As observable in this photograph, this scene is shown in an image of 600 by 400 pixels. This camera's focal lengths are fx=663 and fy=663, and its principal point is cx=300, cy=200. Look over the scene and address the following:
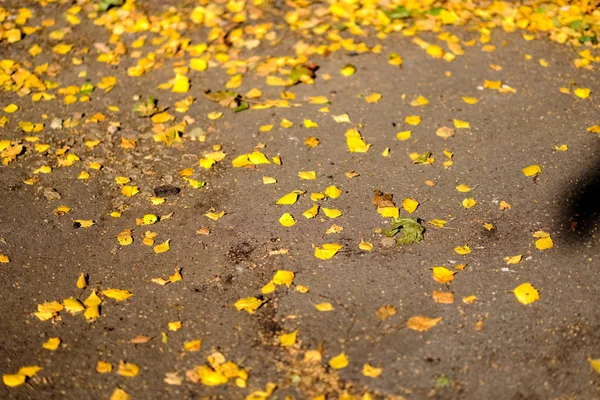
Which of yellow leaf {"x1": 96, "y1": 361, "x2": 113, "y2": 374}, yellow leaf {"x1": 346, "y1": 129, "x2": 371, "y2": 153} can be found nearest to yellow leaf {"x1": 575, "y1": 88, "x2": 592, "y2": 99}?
yellow leaf {"x1": 346, "y1": 129, "x2": 371, "y2": 153}

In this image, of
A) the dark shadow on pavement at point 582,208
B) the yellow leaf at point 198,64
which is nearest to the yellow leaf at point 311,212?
the dark shadow on pavement at point 582,208

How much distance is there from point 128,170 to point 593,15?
12.9 ft

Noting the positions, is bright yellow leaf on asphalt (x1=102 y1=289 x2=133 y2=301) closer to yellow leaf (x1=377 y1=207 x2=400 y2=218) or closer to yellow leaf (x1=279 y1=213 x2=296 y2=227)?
yellow leaf (x1=279 y1=213 x2=296 y2=227)

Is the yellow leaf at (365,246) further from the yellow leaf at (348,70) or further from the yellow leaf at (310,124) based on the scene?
the yellow leaf at (348,70)

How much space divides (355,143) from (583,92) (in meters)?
1.69

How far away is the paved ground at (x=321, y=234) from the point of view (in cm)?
276

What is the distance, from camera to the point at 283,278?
10.5ft

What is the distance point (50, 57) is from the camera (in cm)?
513

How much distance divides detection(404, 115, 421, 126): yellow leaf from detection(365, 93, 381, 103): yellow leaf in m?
0.29

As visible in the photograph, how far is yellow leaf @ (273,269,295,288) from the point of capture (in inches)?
125

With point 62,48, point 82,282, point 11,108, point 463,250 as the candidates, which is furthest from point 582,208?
point 62,48

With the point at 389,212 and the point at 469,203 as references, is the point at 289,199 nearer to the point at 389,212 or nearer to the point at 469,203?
the point at 389,212

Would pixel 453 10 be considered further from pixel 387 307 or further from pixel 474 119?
pixel 387 307

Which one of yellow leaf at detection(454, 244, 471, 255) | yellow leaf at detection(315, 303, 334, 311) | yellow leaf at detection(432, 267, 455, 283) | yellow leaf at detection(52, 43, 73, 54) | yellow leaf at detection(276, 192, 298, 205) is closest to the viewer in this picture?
yellow leaf at detection(315, 303, 334, 311)
